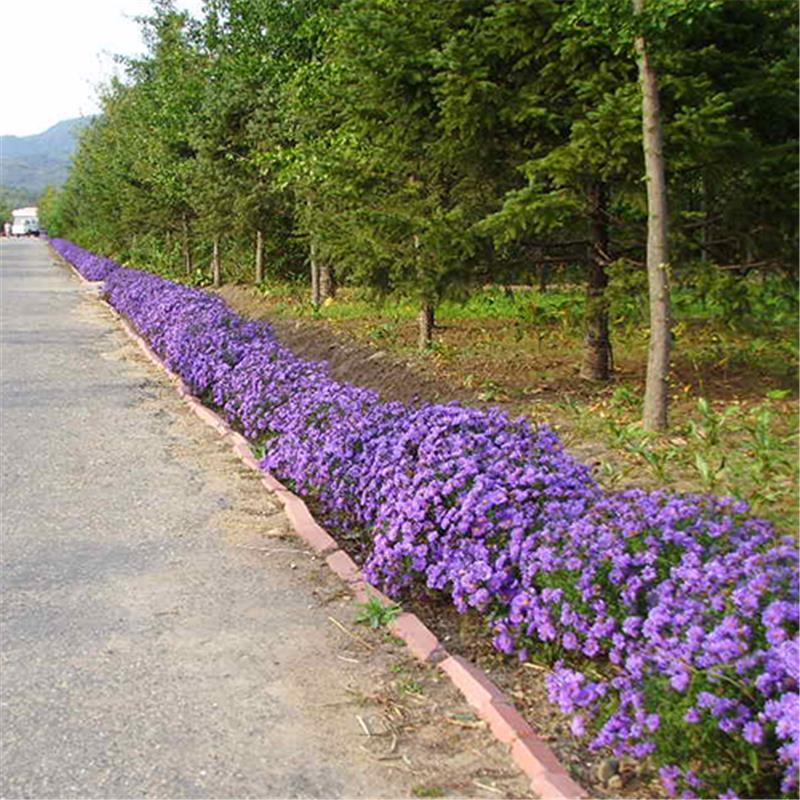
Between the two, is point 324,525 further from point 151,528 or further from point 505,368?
point 505,368

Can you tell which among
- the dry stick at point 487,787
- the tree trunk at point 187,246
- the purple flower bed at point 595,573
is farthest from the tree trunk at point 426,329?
the tree trunk at point 187,246

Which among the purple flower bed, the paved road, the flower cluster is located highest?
the flower cluster

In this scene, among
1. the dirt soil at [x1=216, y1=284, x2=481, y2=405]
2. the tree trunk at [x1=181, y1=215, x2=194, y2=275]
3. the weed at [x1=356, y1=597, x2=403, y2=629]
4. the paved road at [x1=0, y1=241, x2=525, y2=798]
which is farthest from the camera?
the tree trunk at [x1=181, y1=215, x2=194, y2=275]

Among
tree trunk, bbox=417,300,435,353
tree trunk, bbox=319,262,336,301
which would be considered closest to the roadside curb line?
tree trunk, bbox=417,300,435,353

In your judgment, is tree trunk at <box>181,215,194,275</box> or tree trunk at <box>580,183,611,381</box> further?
tree trunk at <box>181,215,194,275</box>

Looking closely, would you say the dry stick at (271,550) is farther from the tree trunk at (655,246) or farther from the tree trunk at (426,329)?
the tree trunk at (426,329)

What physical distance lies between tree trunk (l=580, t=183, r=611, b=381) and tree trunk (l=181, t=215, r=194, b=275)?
18675mm

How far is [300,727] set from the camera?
3072mm

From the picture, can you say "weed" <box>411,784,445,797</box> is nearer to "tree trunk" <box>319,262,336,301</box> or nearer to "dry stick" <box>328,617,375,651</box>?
"dry stick" <box>328,617,375,651</box>

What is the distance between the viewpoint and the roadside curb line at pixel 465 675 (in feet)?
8.83

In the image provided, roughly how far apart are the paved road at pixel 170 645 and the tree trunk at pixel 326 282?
9.12 meters

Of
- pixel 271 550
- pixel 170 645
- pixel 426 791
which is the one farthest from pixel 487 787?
pixel 271 550

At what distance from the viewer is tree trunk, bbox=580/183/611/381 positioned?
7793mm

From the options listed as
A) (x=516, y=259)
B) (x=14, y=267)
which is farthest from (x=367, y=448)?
(x=14, y=267)
